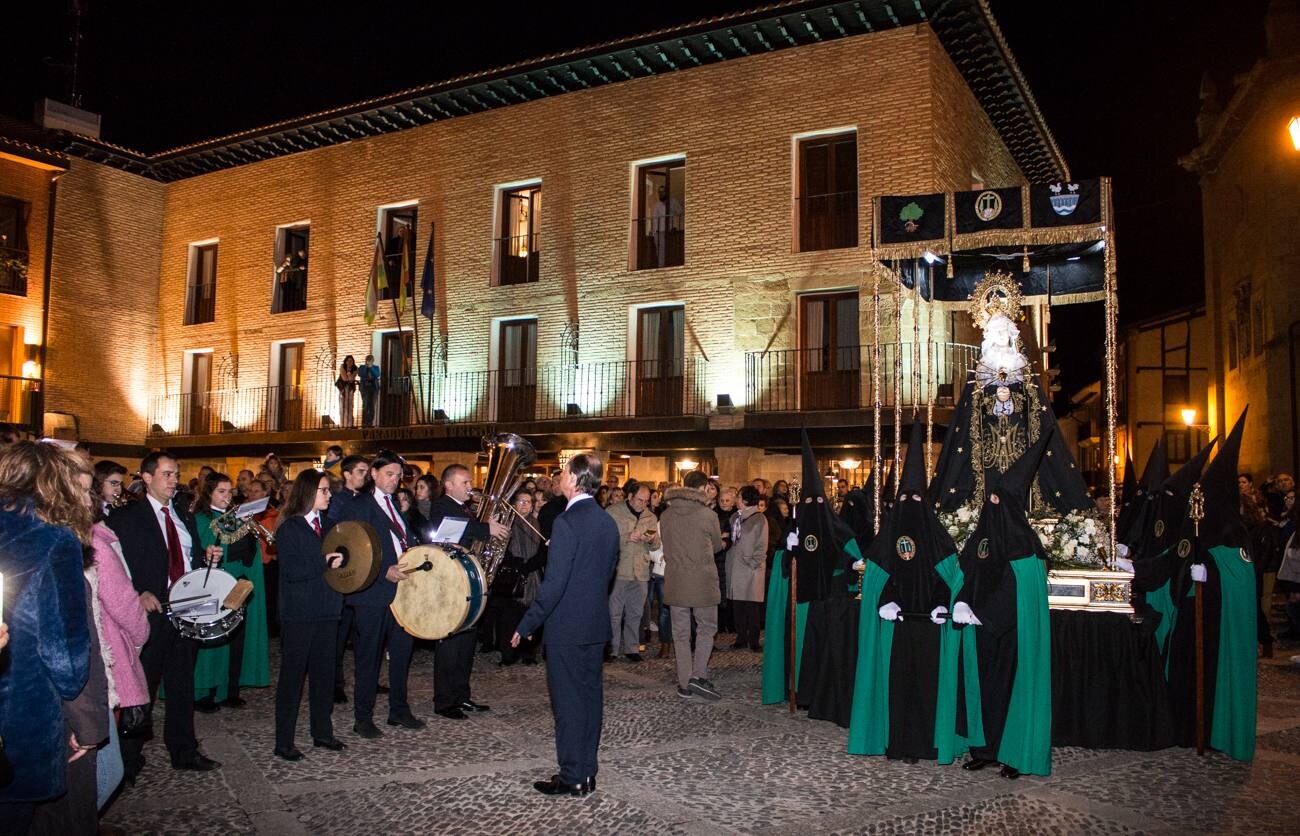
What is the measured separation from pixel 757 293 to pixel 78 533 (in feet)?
57.8

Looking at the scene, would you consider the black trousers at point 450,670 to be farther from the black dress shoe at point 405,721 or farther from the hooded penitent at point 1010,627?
the hooded penitent at point 1010,627

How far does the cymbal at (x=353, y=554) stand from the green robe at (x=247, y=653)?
1.94 metres

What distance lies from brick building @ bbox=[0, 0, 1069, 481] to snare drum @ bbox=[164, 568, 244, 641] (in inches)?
474

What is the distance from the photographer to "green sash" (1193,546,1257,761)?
7.66 meters

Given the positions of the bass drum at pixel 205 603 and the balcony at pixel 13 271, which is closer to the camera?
the bass drum at pixel 205 603

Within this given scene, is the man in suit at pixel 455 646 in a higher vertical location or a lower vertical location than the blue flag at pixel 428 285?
lower

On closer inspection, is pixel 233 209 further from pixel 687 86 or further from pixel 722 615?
pixel 722 615

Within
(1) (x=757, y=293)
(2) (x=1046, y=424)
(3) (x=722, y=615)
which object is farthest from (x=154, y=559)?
(1) (x=757, y=293)

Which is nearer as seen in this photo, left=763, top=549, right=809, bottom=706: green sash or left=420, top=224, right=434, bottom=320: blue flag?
left=763, top=549, right=809, bottom=706: green sash

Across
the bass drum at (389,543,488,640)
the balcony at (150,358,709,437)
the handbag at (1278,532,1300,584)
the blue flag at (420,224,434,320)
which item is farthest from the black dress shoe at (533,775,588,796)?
the blue flag at (420,224,434,320)

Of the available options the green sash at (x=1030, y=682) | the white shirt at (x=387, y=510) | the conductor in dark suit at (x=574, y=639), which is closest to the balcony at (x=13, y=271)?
the white shirt at (x=387, y=510)

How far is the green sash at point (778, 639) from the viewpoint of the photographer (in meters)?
9.38

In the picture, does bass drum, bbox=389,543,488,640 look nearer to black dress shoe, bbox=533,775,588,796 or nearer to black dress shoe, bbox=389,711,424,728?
black dress shoe, bbox=389,711,424,728

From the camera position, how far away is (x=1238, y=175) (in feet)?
93.2
